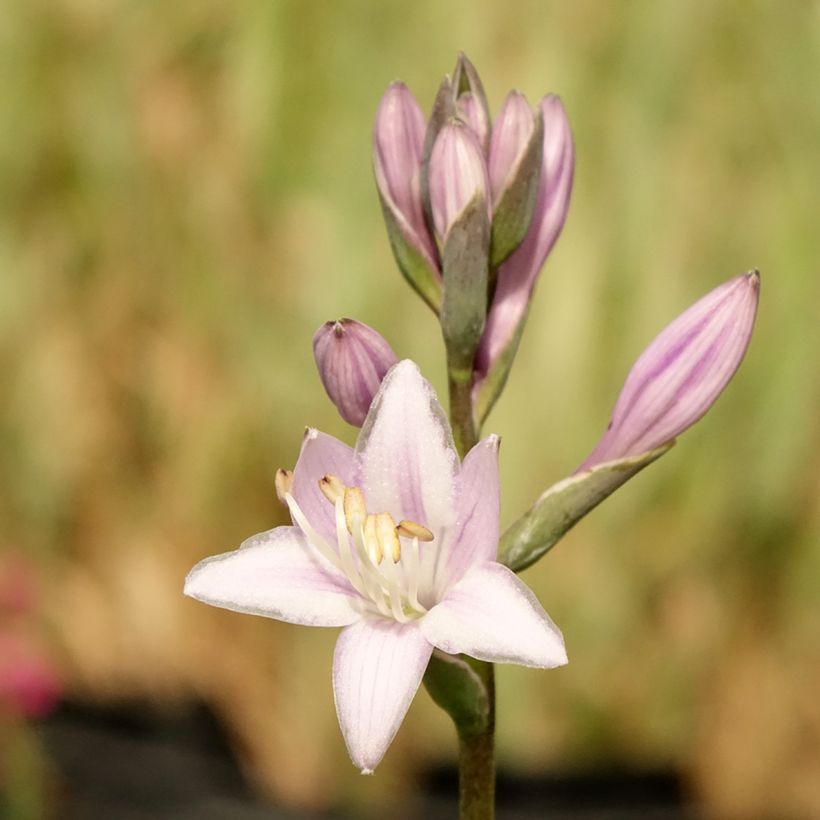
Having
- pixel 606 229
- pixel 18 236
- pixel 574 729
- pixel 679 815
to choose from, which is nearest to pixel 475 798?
pixel 606 229

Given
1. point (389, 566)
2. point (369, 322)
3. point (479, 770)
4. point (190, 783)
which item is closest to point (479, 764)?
point (479, 770)

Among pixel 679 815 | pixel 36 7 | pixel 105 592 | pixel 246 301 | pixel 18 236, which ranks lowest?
pixel 679 815

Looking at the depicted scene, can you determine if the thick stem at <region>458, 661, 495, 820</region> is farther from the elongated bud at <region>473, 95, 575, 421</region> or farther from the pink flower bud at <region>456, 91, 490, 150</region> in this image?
the pink flower bud at <region>456, 91, 490, 150</region>

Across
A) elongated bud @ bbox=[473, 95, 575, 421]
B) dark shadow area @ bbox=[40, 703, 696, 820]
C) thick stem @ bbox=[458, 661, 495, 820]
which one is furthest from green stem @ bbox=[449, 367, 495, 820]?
dark shadow area @ bbox=[40, 703, 696, 820]

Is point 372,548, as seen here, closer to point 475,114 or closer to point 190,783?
point 475,114

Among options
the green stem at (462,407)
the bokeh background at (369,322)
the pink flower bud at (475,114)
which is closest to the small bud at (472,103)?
the pink flower bud at (475,114)

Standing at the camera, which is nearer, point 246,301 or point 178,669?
point 246,301

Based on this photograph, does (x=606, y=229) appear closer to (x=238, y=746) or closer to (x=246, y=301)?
(x=246, y=301)
